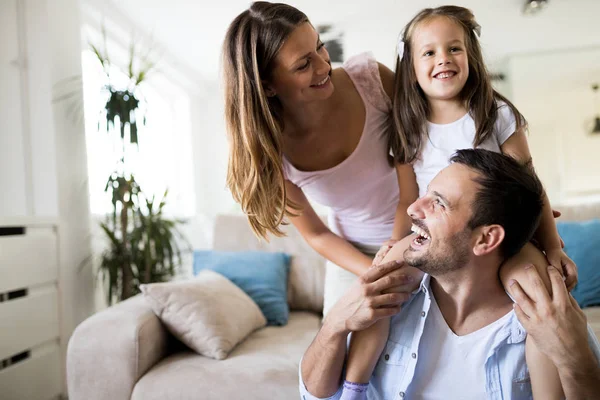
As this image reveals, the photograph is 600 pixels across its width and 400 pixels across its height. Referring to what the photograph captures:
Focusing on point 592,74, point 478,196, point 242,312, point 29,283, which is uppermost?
point 592,74

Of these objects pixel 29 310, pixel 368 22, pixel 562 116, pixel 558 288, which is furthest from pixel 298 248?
pixel 562 116

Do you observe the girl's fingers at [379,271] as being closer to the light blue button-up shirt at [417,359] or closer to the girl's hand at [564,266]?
the light blue button-up shirt at [417,359]

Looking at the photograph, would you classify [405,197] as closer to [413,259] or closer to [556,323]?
[413,259]

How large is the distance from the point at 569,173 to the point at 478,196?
512 cm

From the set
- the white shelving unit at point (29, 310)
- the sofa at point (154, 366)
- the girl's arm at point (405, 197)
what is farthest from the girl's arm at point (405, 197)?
the white shelving unit at point (29, 310)

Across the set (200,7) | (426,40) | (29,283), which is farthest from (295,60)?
(200,7)

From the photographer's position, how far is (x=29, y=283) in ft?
7.62

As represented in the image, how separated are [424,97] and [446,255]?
521mm

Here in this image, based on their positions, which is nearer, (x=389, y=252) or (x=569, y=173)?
(x=389, y=252)

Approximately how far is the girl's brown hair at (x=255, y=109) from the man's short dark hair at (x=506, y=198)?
500mm

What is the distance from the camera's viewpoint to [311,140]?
1.47 m

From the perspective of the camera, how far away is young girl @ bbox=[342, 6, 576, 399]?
1294 millimetres

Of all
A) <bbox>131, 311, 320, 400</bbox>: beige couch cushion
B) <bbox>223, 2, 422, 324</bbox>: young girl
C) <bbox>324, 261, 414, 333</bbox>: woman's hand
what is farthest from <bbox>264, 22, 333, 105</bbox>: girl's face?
<bbox>131, 311, 320, 400</bbox>: beige couch cushion

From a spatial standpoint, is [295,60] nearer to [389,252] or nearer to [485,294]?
[389,252]
